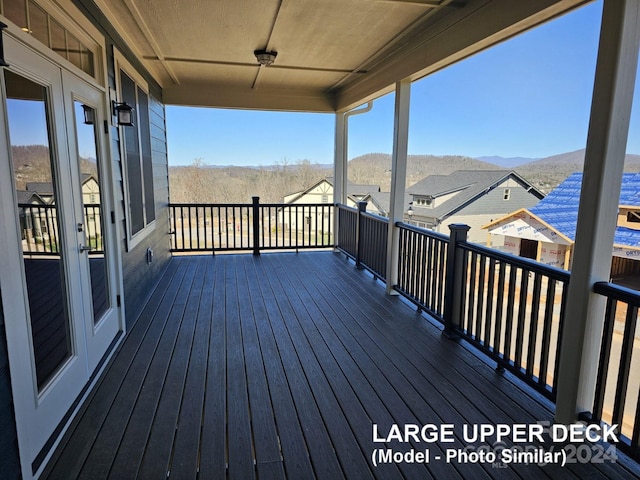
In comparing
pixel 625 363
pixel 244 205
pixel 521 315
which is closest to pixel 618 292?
pixel 625 363

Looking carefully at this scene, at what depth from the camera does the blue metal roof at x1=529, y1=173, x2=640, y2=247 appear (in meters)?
1.85

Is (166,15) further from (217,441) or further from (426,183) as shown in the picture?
(217,441)

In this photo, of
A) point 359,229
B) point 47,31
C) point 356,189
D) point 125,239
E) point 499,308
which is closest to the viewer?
point 47,31

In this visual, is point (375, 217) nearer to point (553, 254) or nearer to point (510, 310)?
point (510, 310)

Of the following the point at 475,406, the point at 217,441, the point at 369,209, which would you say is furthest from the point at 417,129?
the point at 217,441

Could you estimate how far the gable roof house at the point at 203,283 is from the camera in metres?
1.76

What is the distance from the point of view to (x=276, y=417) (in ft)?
7.14

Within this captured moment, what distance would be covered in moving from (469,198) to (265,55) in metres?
2.72

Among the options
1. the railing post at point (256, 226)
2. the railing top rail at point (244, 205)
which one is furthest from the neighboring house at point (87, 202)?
the railing post at point (256, 226)

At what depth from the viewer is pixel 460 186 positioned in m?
3.57

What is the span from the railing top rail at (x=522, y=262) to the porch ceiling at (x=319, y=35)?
1511mm

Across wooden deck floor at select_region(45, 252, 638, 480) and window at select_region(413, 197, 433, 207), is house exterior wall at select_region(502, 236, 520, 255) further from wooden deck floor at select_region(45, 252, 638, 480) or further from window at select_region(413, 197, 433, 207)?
window at select_region(413, 197, 433, 207)

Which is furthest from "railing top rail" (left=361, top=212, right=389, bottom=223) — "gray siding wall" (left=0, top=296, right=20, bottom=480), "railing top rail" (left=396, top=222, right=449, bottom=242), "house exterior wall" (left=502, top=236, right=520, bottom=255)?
"gray siding wall" (left=0, top=296, right=20, bottom=480)

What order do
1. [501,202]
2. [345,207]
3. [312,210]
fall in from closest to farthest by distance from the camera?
1. [501,202]
2. [345,207]
3. [312,210]
